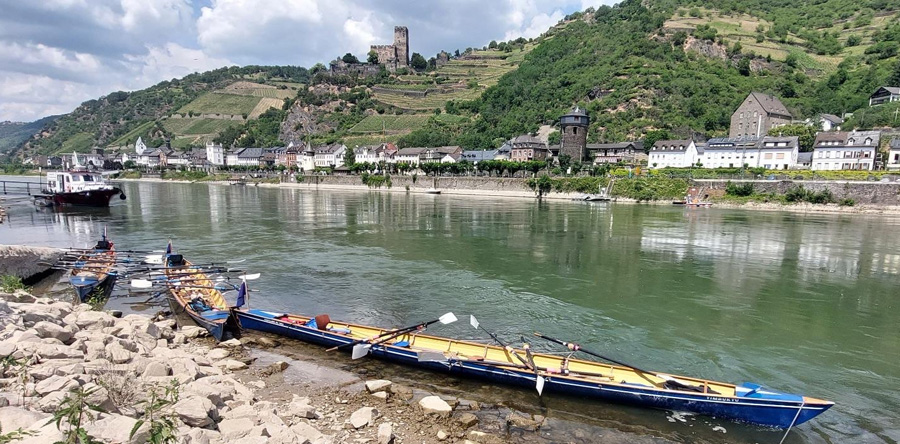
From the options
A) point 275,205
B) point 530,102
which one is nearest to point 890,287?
point 275,205

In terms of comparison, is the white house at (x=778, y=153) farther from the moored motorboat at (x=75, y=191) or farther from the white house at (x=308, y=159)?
the white house at (x=308, y=159)

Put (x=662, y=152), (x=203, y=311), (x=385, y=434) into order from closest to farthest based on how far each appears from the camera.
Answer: (x=385, y=434) < (x=203, y=311) < (x=662, y=152)

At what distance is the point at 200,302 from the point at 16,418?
10.9 metres

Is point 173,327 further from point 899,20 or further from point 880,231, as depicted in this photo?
point 899,20

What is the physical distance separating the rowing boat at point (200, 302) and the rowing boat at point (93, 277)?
210 cm

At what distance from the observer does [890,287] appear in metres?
21.3

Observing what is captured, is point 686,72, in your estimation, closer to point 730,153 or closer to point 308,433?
point 730,153

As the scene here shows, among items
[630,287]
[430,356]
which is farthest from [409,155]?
[430,356]

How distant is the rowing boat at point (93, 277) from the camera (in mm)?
16881

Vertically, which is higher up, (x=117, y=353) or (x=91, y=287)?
(x=117, y=353)

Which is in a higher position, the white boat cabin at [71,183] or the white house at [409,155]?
the white house at [409,155]

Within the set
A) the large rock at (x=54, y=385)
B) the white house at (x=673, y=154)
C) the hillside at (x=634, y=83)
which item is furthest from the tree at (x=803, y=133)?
the large rock at (x=54, y=385)

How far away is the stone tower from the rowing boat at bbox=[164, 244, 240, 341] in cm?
8361

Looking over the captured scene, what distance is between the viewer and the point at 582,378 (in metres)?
10.5
